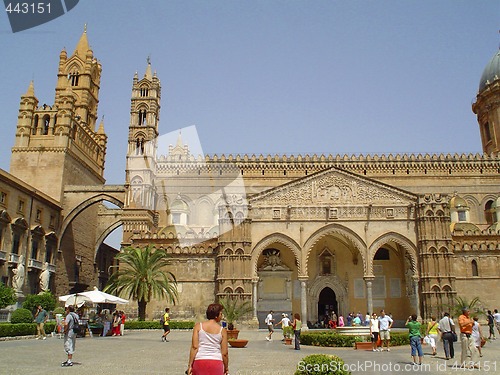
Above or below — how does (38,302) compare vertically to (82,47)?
below

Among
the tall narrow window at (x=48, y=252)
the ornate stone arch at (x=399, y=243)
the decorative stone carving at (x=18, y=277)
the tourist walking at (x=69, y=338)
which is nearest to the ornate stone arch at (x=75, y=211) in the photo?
the tall narrow window at (x=48, y=252)

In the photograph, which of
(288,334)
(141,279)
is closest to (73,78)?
(141,279)

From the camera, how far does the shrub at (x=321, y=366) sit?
7.54 m

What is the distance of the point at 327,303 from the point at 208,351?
3387cm

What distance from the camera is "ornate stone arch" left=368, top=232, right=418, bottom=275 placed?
34.0 metres

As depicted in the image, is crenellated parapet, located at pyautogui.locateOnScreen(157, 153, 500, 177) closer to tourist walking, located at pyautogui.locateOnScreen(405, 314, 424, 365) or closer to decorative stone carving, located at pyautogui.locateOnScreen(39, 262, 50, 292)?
decorative stone carving, located at pyautogui.locateOnScreen(39, 262, 50, 292)

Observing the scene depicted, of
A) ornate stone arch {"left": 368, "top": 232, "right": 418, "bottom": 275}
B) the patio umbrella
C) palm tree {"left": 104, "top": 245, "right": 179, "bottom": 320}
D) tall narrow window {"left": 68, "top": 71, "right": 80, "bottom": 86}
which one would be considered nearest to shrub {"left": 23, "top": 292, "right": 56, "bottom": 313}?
palm tree {"left": 104, "top": 245, "right": 179, "bottom": 320}

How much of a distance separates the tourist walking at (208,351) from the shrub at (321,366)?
212cm

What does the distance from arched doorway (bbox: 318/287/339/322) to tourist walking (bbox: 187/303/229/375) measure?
33190mm

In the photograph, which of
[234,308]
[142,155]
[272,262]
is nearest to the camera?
[234,308]

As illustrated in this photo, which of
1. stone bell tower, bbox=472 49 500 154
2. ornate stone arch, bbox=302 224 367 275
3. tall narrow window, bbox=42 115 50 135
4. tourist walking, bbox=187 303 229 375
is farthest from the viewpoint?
stone bell tower, bbox=472 49 500 154

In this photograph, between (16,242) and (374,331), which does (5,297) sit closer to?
(16,242)

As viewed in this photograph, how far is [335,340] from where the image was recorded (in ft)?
65.3

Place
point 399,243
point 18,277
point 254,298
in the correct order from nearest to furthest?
1. point 254,298
2. point 399,243
3. point 18,277
